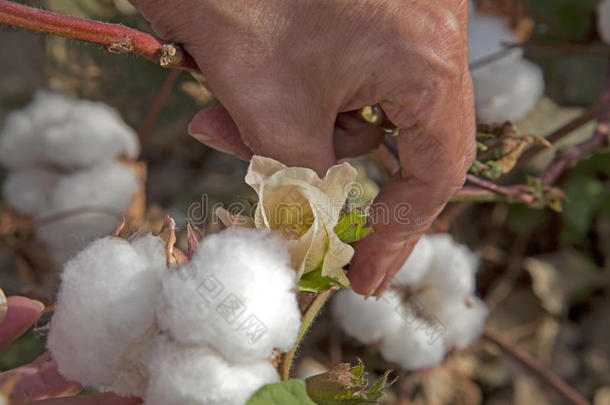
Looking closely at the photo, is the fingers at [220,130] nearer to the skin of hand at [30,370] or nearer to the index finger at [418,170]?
the index finger at [418,170]

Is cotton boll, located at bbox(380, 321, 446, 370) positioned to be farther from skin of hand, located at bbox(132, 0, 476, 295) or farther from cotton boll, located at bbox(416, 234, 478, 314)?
skin of hand, located at bbox(132, 0, 476, 295)

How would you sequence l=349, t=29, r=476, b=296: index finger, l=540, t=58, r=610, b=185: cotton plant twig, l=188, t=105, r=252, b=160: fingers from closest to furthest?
1. l=349, t=29, r=476, b=296: index finger
2. l=188, t=105, r=252, b=160: fingers
3. l=540, t=58, r=610, b=185: cotton plant twig

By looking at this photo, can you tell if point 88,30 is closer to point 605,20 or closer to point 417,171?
point 417,171

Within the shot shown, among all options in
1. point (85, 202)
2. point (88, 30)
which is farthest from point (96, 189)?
point (88, 30)

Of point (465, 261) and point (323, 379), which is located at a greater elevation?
point (323, 379)

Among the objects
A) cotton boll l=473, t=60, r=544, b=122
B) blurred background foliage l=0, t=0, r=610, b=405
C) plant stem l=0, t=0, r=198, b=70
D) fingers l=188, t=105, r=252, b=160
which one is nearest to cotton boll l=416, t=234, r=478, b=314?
blurred background foliage l=0, t=0, r=610, b=405

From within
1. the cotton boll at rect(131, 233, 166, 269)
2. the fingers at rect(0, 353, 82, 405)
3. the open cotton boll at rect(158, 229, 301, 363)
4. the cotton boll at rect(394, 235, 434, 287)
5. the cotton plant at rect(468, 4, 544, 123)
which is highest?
the open cotton boll at rect(158, 229, 301, 363)

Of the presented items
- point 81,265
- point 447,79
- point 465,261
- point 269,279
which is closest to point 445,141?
point 447,79

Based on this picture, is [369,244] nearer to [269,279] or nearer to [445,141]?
[445,141]
